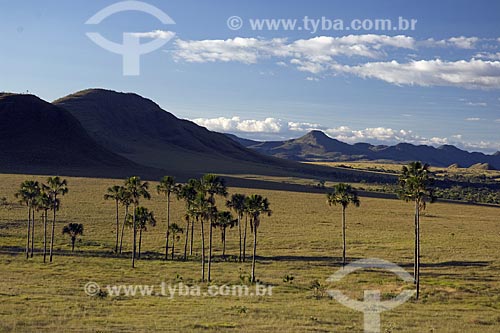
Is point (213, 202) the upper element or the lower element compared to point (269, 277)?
upper

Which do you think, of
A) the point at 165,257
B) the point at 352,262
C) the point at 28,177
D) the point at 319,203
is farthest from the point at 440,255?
the point at 28,177

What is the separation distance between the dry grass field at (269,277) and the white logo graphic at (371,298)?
75 cm

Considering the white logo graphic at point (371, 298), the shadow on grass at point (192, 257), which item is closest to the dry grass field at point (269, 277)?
the shadow on grass at point (192, 257)

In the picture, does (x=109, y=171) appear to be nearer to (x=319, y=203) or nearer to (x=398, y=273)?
(x=319, y=203)

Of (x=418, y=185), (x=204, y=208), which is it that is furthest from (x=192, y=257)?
(x=418, y=185)

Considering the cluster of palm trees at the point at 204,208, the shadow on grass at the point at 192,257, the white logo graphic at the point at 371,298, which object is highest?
the cluster of palm trees at the point at 204,208

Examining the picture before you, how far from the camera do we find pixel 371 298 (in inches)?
1758

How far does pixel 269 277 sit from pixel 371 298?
12666 mm

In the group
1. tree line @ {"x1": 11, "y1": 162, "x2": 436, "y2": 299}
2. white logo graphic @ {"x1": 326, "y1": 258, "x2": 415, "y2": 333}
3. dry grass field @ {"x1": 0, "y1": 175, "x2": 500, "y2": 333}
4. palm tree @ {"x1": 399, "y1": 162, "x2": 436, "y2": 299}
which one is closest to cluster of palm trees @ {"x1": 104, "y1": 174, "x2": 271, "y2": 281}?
tree line @ {"x1": 11, "y1": 162, "x2": 436, "y2": 299}

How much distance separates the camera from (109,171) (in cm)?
18362

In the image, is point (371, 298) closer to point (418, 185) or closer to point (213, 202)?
point (418, 185)

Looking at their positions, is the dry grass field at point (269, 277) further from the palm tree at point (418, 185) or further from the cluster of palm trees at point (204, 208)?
the palm tree at point (418, 185)

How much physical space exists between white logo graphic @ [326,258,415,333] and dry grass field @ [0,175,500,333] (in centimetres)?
75

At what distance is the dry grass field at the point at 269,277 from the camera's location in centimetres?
3416
